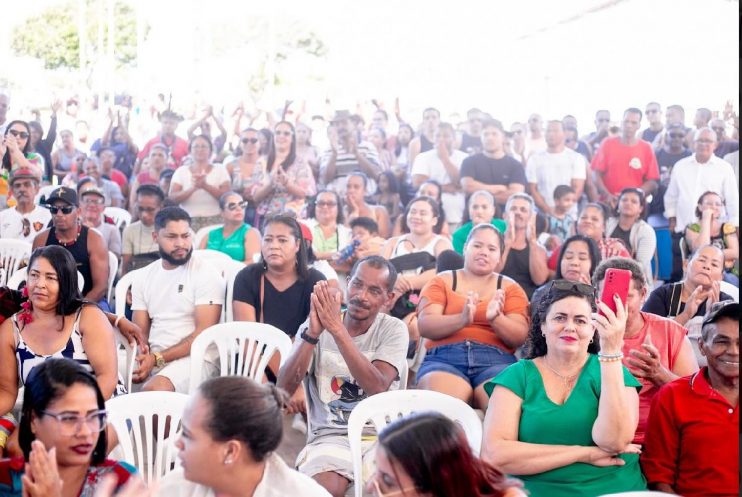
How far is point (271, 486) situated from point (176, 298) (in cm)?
234

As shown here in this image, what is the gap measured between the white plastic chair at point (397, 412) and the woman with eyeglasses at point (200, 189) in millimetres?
4170

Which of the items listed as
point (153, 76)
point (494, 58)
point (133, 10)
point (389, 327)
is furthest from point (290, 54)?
point (389, 327)

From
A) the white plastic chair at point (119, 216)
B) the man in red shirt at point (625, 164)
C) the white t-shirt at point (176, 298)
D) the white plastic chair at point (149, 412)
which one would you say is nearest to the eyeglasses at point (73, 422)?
the white plastic chair at point (149, 412)

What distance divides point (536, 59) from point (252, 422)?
10426 mm

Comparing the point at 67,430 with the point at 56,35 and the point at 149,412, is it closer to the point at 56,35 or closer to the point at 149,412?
the point at 149,412

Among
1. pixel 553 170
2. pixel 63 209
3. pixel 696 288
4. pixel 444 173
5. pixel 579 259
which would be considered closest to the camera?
pixel 696 288

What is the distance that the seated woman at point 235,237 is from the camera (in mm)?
5609

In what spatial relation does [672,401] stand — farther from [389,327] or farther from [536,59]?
[536,59]

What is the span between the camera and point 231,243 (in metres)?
5.63

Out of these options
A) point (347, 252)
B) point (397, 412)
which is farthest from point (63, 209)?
point (397, 412)

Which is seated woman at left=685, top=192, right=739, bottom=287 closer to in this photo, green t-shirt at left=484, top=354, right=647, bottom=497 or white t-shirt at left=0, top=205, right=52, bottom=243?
green t-shirt at left=484, top=354, right=647, bottom=497

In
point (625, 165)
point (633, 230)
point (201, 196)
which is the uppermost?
point (625, 165)

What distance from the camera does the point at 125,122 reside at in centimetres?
945

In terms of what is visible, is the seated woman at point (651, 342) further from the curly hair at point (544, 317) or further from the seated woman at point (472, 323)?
the seated woman at point (472, 323)
